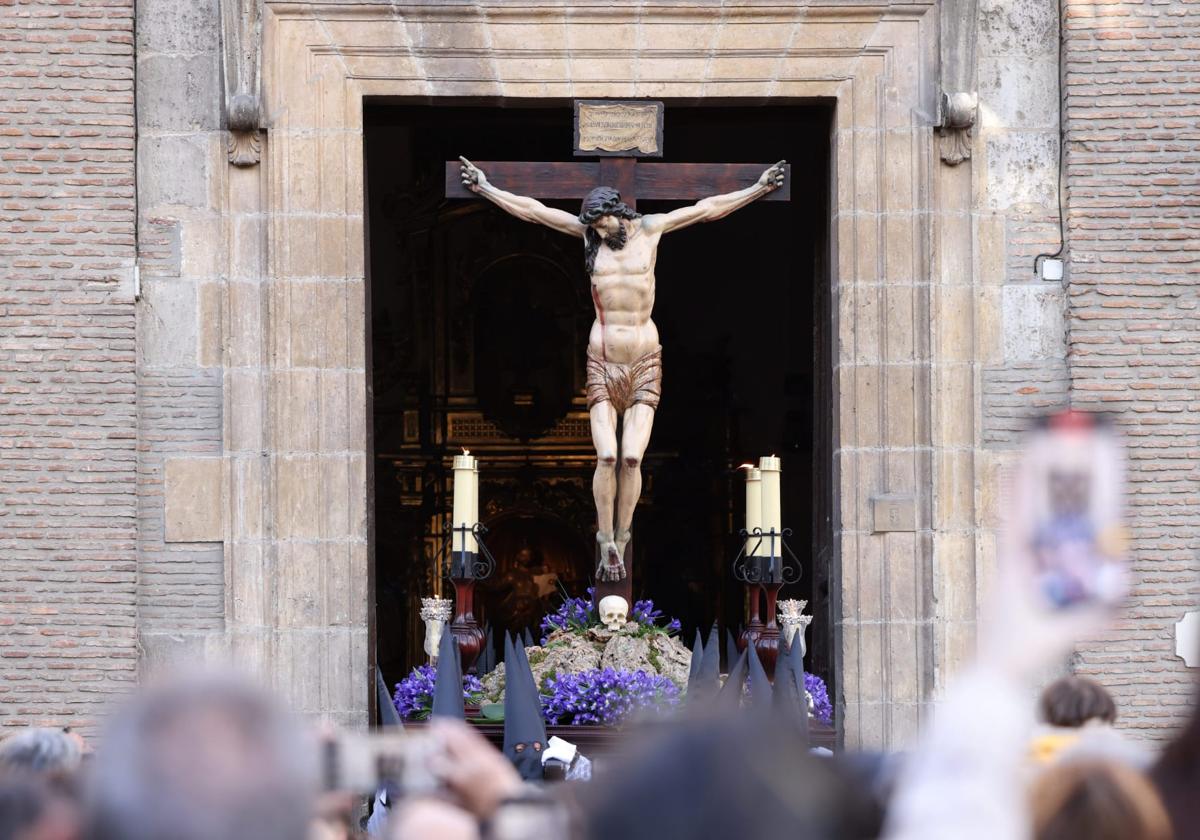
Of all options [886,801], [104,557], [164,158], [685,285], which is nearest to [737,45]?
[164,158]

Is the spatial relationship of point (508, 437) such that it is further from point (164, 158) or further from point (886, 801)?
point (886, 801)

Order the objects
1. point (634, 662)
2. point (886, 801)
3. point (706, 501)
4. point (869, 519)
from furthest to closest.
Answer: point (706, 501) → point (869, 519) → point (634, 662) → point (886, 801)

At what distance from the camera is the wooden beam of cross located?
9.56 metres

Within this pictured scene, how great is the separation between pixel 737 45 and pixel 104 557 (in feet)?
14.1

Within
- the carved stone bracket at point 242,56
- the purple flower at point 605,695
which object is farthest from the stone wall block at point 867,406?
the carved stone bracket at point 242,56

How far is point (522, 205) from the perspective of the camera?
9.62 metres

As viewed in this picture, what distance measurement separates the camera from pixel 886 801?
116 inches

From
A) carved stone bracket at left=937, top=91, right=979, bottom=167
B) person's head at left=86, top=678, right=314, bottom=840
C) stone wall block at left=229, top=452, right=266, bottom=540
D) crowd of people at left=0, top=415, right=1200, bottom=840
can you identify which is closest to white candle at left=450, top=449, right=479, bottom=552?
stone wall block at left=229, top=452, right=266, bottom=540

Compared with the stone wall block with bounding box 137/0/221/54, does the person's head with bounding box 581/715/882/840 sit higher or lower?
lower

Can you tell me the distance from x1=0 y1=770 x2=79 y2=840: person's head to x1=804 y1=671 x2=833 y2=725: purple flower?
729 cm

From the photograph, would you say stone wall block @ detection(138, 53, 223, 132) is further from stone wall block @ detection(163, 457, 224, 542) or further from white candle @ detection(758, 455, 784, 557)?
white candle @ detection(758, 455, 784, 557)

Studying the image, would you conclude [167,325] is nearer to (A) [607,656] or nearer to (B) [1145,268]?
(A) [607,656]

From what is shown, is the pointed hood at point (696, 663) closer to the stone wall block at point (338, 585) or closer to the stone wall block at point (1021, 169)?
the stone wall block at point (338, 585)

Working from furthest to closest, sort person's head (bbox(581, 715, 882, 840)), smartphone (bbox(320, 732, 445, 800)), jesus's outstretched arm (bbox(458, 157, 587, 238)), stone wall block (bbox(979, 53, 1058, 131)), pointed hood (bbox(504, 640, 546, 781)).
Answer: stone wall block (bbox(979, 53, 1058, 131))
jesus's outstretched arm (bbox(458, 157, 587, 238))
pointed hood (bbox(504, 640, 546, 781))
smartphone (bbox(320, 732, 445, 800))
person's head (bbox(581, 715, 882, 840))
